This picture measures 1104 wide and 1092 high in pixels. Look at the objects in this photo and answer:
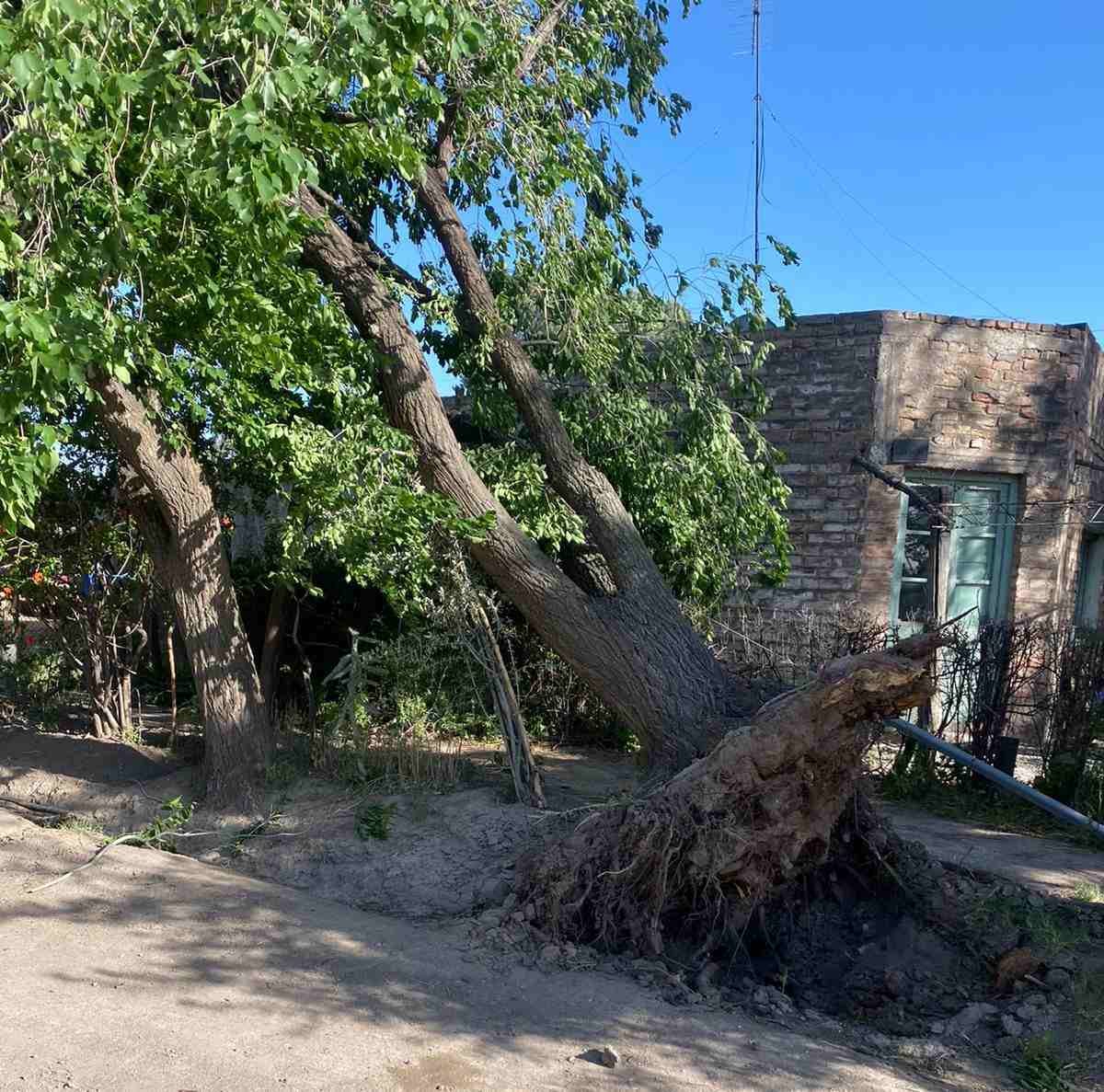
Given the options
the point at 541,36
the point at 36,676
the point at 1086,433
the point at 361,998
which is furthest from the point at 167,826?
the point at 1086,433

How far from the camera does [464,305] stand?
858cm

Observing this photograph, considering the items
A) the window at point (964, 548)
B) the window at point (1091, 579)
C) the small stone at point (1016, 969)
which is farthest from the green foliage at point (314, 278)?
the window at point (1091, 579)

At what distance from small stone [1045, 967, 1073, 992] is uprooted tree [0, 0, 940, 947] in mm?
1223

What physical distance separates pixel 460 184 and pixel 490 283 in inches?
49.4

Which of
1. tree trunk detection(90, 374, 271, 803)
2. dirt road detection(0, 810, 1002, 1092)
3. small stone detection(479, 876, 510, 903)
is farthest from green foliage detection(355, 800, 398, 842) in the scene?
dirt road detection(0, 810, 1002, 1092)

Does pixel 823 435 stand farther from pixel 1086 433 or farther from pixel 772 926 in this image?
pixel 772 926

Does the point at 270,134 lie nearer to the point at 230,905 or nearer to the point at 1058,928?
the point at 230,905

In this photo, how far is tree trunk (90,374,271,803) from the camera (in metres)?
7.89

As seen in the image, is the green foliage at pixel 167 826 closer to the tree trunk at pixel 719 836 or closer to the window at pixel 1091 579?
the tree trunk at pixel 719 836

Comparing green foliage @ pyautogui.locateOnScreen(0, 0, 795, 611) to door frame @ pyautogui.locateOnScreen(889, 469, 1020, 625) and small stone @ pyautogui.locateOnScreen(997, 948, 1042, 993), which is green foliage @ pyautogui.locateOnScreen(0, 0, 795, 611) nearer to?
door frame @ pyautogui.locateOnScreen(889, 469, 1020, 625)

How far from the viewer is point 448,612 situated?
8203mm

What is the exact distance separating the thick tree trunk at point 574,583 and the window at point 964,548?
4631 mm

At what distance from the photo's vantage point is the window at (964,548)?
1163 centimetres

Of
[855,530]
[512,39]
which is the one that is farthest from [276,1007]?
[855,530]
